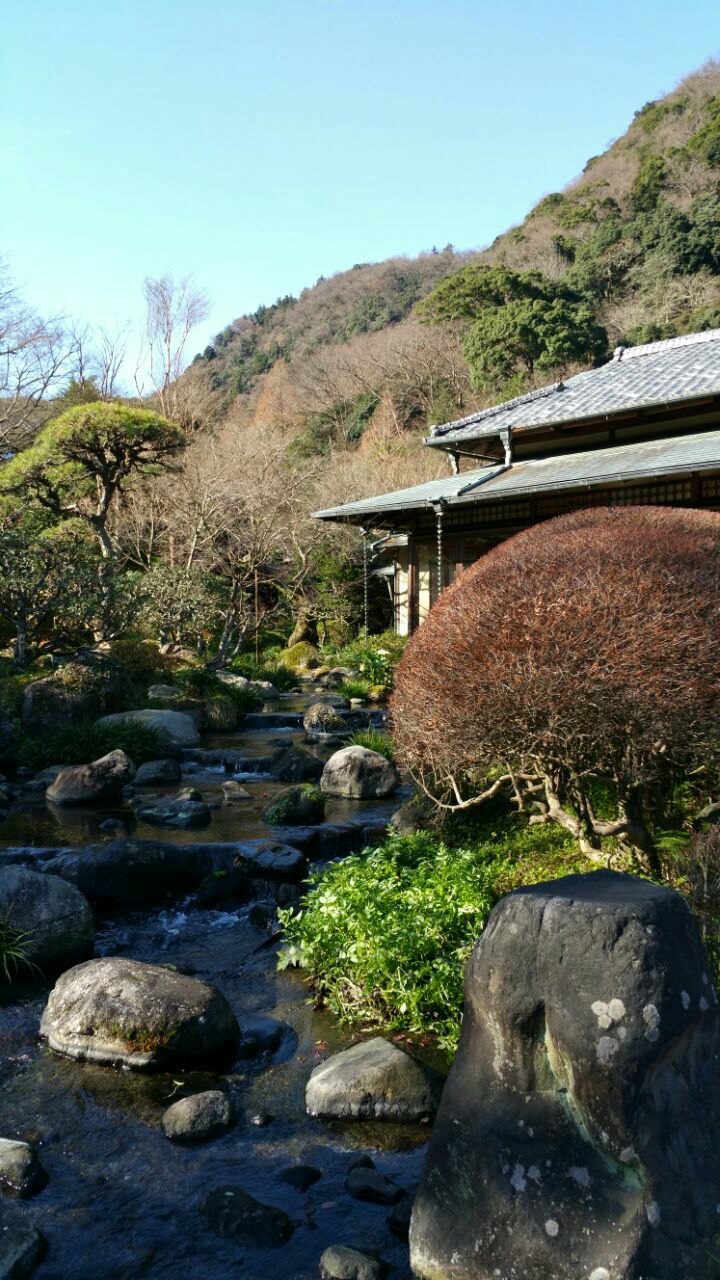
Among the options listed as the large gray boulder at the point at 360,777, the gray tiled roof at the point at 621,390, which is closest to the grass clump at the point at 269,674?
the gray tiled roof at the point at 621,390

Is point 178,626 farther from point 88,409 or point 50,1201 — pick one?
point 50,1201

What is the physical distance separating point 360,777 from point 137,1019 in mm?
6056

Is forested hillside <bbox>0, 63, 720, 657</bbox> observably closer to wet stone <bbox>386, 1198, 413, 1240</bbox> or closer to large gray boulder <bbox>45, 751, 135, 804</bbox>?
large gray boulder <bbox>45, 751, 135, 804</bbox>

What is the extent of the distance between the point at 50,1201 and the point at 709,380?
15081 mm

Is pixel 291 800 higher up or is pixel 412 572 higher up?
pixel 412 572

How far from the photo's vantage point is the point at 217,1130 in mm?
4203

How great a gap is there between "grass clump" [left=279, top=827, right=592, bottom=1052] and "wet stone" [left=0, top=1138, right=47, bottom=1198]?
193 cm

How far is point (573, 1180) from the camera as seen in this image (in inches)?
110

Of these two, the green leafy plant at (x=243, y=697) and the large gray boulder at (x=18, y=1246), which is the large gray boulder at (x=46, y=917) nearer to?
the large gray boulder at (x=18, y=1246)

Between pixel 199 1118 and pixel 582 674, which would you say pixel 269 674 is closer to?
pixel 582 674

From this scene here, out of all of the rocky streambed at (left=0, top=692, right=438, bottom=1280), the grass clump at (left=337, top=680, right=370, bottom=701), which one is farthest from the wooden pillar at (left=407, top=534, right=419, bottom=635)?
the rocky streambed at (left=0, top=692, right=438, bottom=1280)

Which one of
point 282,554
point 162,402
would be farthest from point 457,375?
point 282,554

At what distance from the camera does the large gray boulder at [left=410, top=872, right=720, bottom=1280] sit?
273cm

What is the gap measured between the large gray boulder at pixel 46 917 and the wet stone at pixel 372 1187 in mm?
3011
